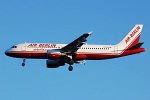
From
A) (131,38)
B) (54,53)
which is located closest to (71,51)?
(54,53)

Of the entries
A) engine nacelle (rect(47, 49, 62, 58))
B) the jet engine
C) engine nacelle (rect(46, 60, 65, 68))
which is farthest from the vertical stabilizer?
engine nacelle (rect(47, 49, 62, 58))

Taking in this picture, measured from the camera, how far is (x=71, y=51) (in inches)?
2982

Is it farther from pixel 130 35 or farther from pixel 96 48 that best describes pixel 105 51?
pixel 130 35

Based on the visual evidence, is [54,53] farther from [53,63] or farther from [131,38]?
[131,38]

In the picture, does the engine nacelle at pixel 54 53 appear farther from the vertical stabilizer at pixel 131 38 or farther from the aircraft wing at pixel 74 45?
the vertical stabilizer at pixel 131 38

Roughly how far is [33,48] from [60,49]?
543cm

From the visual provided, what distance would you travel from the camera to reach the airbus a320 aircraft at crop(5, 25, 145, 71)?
75.2 meters

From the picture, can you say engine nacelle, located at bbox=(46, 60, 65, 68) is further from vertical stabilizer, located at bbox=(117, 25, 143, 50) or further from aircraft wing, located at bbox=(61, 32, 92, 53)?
vertical stabilizer, located at bbox=(117, 25, 143, 50)

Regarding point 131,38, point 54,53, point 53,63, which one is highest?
point 131,38

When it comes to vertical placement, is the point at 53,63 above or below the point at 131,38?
below

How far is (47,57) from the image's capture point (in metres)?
75.4

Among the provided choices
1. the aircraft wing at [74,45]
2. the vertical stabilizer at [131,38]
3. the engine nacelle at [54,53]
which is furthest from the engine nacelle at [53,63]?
the vertical stabilizer at [131,38]

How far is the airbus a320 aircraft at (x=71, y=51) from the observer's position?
75.2 meters

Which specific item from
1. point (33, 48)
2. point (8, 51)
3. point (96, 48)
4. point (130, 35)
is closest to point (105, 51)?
point (96, 48)
